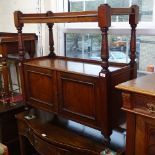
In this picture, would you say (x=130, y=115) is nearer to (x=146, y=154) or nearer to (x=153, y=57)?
(x=146, y=154)

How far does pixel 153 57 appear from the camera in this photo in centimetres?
182

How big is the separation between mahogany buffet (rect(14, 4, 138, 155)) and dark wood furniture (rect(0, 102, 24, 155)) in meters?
0.43

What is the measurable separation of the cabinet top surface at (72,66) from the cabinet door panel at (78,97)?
56 millimetres

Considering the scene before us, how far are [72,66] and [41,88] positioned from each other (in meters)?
0.30

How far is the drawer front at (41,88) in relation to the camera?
1.72 m

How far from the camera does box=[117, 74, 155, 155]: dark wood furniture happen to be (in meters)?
1.10

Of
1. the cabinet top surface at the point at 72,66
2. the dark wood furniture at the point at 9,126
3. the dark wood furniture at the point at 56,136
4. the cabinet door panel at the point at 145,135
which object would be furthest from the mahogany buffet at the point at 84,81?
the dark wood furniture at the point at 9,126

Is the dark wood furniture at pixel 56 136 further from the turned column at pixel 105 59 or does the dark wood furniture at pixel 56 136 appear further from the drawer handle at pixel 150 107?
the drawer handle at pixel 150 107

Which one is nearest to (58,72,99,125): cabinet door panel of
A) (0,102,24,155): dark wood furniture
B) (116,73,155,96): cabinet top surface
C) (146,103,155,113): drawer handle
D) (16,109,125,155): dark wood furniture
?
(16,109,125,155): dark wood furniture

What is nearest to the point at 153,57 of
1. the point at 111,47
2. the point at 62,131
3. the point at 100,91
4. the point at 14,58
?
the point at 111,47

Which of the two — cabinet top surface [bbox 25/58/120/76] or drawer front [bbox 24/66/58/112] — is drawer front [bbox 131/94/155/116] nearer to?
cabinet top surface [bbox 25/58/120/76]

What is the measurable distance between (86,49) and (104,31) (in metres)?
0.96

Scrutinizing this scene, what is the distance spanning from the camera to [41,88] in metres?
1.82

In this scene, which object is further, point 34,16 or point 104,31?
point 34,16
